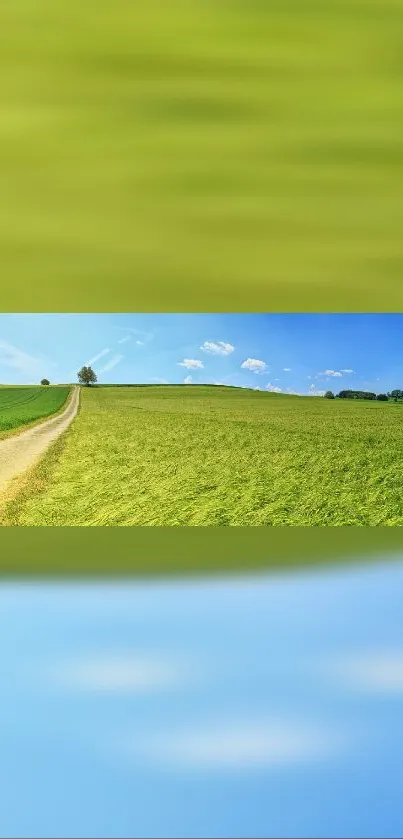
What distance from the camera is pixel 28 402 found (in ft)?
25.9

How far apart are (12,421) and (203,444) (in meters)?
1.62

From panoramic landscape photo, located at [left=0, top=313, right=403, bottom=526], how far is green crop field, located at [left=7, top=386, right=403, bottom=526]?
11mm

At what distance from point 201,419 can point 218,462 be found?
1.47ft

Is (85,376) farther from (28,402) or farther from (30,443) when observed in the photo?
(30,443)
